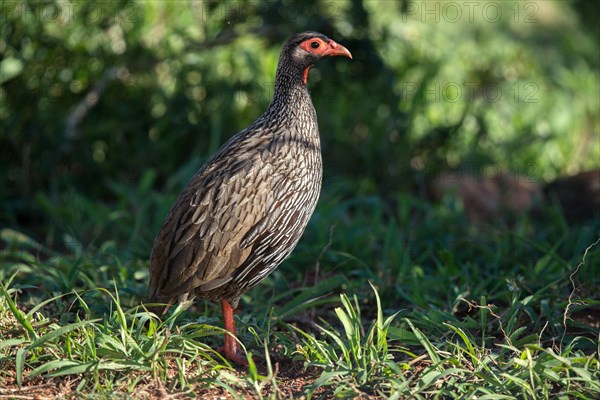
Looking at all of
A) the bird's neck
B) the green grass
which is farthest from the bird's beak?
the green grass

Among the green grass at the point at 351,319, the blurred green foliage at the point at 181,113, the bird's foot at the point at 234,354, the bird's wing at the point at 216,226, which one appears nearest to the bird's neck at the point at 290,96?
the bird's wing at the point at 216,226

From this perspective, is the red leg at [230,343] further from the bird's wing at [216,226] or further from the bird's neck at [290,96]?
the bird's neck at [290,96]

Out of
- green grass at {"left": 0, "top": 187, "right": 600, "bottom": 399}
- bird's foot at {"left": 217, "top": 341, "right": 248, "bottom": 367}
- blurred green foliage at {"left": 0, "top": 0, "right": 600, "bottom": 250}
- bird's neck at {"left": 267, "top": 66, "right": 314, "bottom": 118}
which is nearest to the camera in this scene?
green grass at {"left": 0, "top": 187, "right": 600, "bottom": 399}

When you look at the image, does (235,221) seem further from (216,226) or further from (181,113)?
(181,113)

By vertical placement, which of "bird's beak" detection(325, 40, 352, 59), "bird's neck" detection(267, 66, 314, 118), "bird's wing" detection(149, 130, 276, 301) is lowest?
"bird's wing" detection(149, 130, 276, 301)

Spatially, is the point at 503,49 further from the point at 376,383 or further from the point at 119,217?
the point at 376,383

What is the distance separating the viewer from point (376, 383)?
3.65 m

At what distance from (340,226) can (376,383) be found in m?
2.26

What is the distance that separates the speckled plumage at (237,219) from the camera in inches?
165

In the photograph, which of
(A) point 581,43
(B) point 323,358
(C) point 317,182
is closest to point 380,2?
(A) point 581,43

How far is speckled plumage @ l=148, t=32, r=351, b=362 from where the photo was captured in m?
4.18

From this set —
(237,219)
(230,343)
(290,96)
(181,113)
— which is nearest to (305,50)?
(290,96)

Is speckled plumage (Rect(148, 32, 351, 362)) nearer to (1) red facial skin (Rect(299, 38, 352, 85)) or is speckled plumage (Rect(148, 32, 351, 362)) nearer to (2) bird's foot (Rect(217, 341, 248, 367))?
(2) bird's foot (Rect(217, 341, 248, 367))

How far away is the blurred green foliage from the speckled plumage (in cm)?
150
